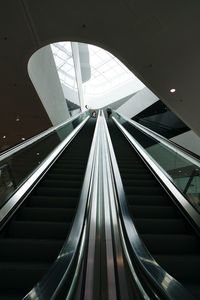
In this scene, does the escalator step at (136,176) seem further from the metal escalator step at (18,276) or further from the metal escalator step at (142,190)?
the metal escalator step at (18,276)

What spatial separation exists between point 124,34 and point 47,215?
5.41 metres

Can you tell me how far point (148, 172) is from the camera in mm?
5184

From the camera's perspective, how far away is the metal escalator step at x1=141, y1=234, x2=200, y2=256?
103 inches

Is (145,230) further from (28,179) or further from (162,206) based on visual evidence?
(28,179)

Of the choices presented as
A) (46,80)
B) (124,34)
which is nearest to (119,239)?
(124,34)

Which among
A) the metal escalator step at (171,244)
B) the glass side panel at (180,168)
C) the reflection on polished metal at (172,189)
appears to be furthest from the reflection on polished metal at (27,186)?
the glass side panel at (180,168)

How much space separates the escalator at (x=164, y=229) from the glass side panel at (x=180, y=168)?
0.73 feet

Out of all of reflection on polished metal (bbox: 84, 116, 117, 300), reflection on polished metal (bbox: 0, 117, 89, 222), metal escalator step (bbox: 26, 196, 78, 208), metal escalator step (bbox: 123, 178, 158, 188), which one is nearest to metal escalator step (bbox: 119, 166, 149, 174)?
metal escalator step (bbox: 123, 178, 158, 188)

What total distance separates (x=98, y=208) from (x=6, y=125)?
11.3 metres

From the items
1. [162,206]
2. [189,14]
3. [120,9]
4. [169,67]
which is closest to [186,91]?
[169,67]

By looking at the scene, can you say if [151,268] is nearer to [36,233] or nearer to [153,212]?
[36,233]

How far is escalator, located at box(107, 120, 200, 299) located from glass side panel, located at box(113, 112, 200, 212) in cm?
22

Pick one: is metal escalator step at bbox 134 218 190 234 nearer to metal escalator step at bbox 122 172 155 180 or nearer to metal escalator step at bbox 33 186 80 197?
metal escalator step at bbox 33 186 80 197

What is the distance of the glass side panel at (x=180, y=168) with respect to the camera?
3.61 m
